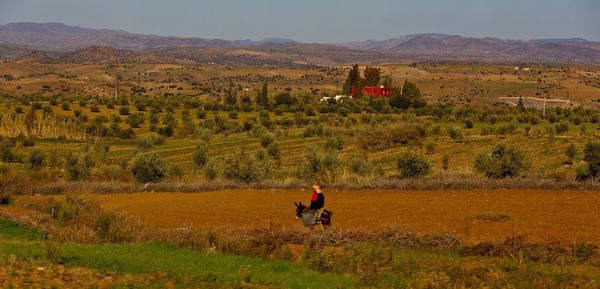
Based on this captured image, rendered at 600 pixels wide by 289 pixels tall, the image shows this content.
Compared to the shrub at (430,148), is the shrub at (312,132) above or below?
below

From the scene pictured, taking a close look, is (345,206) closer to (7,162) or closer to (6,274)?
(6,274)

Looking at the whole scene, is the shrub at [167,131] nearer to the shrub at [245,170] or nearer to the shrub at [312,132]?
the shrub at [312,132]

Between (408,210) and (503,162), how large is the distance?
7.27 metres

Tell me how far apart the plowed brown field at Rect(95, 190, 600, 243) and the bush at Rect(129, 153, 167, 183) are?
3.35 meters

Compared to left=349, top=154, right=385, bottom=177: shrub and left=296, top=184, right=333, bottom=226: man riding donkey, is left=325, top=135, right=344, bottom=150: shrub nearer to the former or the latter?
left=349, top=154, right=385, bottom=177: shrub

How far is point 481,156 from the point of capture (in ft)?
84.7

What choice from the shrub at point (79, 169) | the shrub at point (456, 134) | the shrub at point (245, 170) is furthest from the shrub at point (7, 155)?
the shrub at point (456, 134)

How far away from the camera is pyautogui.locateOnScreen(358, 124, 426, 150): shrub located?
41250mm

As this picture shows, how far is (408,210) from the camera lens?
62.4 ft

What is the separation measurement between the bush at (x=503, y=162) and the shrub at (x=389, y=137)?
1542 centimetres

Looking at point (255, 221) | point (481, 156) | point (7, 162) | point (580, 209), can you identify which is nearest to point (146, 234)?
point (255, 221)

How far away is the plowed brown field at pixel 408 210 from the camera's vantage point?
1619 centimetres

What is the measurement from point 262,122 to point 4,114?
880 inches

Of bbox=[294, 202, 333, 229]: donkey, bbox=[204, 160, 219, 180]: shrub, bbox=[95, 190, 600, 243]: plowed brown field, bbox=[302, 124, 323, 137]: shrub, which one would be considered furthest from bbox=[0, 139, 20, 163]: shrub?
bbox=[294, 202, 333, 229]: donkey
